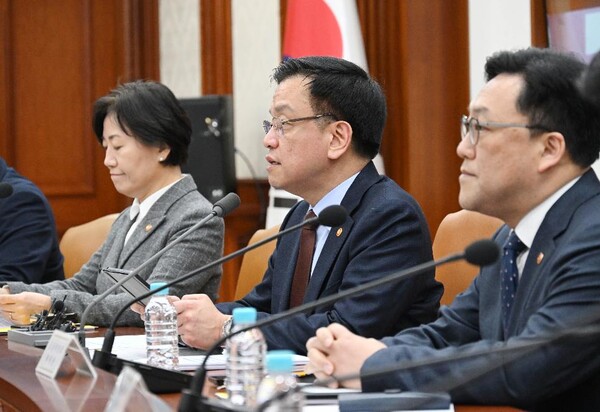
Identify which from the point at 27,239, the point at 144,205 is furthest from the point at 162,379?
the point at 27,239

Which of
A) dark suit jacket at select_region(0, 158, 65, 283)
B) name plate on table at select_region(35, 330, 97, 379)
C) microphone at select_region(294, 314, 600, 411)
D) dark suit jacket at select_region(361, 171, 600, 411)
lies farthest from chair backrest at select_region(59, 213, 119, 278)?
microphone at select_region(294, 314, 600, 411)

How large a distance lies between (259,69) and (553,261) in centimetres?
384

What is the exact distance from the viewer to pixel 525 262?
6.72 feet

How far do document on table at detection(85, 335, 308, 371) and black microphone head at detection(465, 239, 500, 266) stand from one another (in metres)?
0.59

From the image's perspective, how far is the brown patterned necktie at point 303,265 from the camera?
2.77 meters

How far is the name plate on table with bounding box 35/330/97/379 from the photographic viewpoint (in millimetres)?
2102

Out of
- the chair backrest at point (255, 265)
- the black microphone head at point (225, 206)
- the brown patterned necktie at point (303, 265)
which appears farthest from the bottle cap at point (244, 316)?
the chair backrest at point (255, 265)

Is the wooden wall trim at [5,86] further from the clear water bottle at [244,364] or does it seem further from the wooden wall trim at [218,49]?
the clear water bottle at [244,364]

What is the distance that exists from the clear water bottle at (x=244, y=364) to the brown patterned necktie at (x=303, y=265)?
86 centimetres

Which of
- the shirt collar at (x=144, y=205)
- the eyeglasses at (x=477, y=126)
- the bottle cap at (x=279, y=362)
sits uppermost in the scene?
the eyeglasses at (x=477, y=126)

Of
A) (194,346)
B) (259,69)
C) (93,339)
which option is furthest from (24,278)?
(259,69)

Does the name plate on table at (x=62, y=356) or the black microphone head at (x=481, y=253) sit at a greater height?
the black microphone head at (x=481, y=253)

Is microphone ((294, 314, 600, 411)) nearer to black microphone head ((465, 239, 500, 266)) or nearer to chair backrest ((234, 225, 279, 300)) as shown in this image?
black microphone head ((465, 239, 500, 266))

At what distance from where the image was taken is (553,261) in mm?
1929
